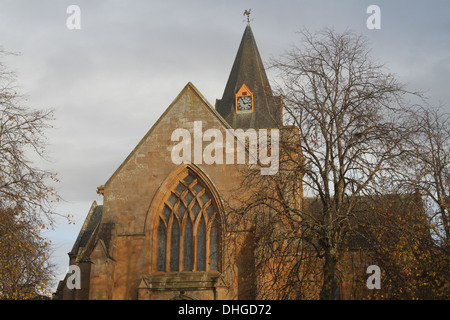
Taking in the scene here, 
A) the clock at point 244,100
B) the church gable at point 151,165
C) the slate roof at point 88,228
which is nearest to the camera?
the church gable at point 151,165

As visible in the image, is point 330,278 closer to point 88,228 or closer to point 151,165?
point 151,165

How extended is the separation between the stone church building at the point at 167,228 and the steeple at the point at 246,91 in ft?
17.6

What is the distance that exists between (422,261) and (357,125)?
4.05m

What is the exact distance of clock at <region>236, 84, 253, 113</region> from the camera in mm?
25672

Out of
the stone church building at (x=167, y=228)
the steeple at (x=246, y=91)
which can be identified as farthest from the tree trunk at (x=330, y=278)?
the steeple at (x=246, y=91)

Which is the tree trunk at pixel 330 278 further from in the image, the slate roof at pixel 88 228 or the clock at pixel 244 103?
the clock at pixel 244 103

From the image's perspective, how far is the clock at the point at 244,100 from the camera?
1011 inches

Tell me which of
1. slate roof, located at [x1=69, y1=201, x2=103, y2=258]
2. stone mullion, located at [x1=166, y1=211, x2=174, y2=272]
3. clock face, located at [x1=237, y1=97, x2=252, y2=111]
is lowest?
stone mullion, located at [x1=166, y1=211, x2=174, y2=272]

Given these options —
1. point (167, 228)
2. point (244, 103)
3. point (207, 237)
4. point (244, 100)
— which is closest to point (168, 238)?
point (167, 228)

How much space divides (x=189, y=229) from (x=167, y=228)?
32.6 inches

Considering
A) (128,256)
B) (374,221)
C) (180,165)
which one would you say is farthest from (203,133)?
(374,221)

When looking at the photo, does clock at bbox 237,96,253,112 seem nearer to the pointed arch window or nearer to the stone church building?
the stone church building

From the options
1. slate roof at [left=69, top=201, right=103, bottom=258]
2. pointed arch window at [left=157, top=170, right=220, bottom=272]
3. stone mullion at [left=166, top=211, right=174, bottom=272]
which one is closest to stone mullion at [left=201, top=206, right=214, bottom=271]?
pointed arch window at [left=157, top=170, right=220, bottom=272]

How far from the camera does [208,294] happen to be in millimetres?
17234
